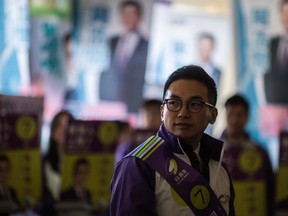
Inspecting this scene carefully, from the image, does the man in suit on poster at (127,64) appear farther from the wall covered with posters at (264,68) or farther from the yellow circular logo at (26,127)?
the yellow circular logo at (26,127)

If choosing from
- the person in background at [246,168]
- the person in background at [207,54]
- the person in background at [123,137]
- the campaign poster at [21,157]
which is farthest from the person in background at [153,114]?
the person in background at [207,54]

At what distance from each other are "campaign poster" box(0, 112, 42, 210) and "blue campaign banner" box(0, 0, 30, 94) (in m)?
1.37

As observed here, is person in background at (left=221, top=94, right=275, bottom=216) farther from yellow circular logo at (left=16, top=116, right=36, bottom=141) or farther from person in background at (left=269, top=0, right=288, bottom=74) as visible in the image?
person in background at (left=269, top=0, right=288, bottom=74)

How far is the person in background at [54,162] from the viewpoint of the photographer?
374cm

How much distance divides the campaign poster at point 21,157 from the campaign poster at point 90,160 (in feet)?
0.94

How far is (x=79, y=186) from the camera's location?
371 centimetres

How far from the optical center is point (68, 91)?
17.2 feet

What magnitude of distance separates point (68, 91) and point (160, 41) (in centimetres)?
118

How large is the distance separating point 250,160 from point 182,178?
198 cm

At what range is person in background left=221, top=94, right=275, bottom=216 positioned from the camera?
3525 mm

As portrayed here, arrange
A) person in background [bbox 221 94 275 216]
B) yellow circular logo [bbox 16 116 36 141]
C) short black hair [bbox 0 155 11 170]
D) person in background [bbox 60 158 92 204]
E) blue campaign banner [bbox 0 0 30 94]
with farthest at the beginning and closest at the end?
blue campaign banner [bbox 0 0 30 94]
person in background [bbox 60 158 92 204]
person in background [bbox 221 94 275 216]
yellow circular logo [bbox 16 116 36 141]
short black hair [bbox 0 155 11 170]

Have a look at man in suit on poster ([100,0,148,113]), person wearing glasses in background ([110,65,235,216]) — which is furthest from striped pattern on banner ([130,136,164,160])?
man in suit on poster ([100,0,148,113])

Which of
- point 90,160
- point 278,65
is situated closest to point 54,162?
point 90,160

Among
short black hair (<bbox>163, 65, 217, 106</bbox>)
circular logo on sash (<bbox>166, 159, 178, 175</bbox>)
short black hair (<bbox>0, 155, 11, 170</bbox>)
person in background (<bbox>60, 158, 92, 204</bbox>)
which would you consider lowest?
person in background (<bbox>60, 158, 92, 204</bbox>)
